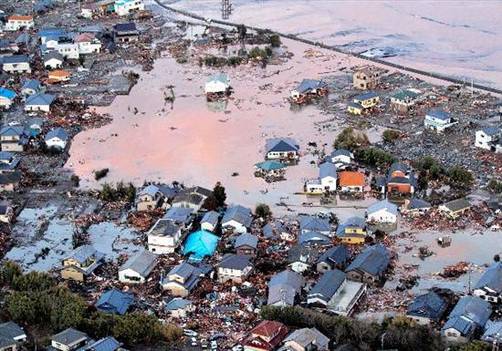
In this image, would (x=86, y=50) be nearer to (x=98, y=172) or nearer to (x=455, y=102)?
(x=98, y=172)

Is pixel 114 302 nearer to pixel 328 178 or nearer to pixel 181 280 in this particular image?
pixel 181 280

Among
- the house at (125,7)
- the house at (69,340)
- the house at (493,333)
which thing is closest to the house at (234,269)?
the house at (69,340)

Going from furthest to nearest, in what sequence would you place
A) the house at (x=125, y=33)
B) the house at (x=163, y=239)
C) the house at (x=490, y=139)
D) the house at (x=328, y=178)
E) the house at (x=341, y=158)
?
the house at (x=125, y=33), the house at (x=490, y=139), the house at (x=341, y=158), the house at (x=328, y=178), the house at (x=163, y=239)

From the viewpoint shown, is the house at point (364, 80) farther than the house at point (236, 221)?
Yes

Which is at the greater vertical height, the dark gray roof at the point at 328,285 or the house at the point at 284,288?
the dark gray roof at the point at 328,285

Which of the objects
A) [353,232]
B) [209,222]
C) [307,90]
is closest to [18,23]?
[307,90]

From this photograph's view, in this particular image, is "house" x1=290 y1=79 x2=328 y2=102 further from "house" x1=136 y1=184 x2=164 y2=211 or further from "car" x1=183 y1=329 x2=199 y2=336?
"car" x1=183 y1=329 x2=199 y2=336

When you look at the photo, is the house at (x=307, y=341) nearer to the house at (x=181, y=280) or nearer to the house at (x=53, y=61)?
the house at (x=181, y=280)
